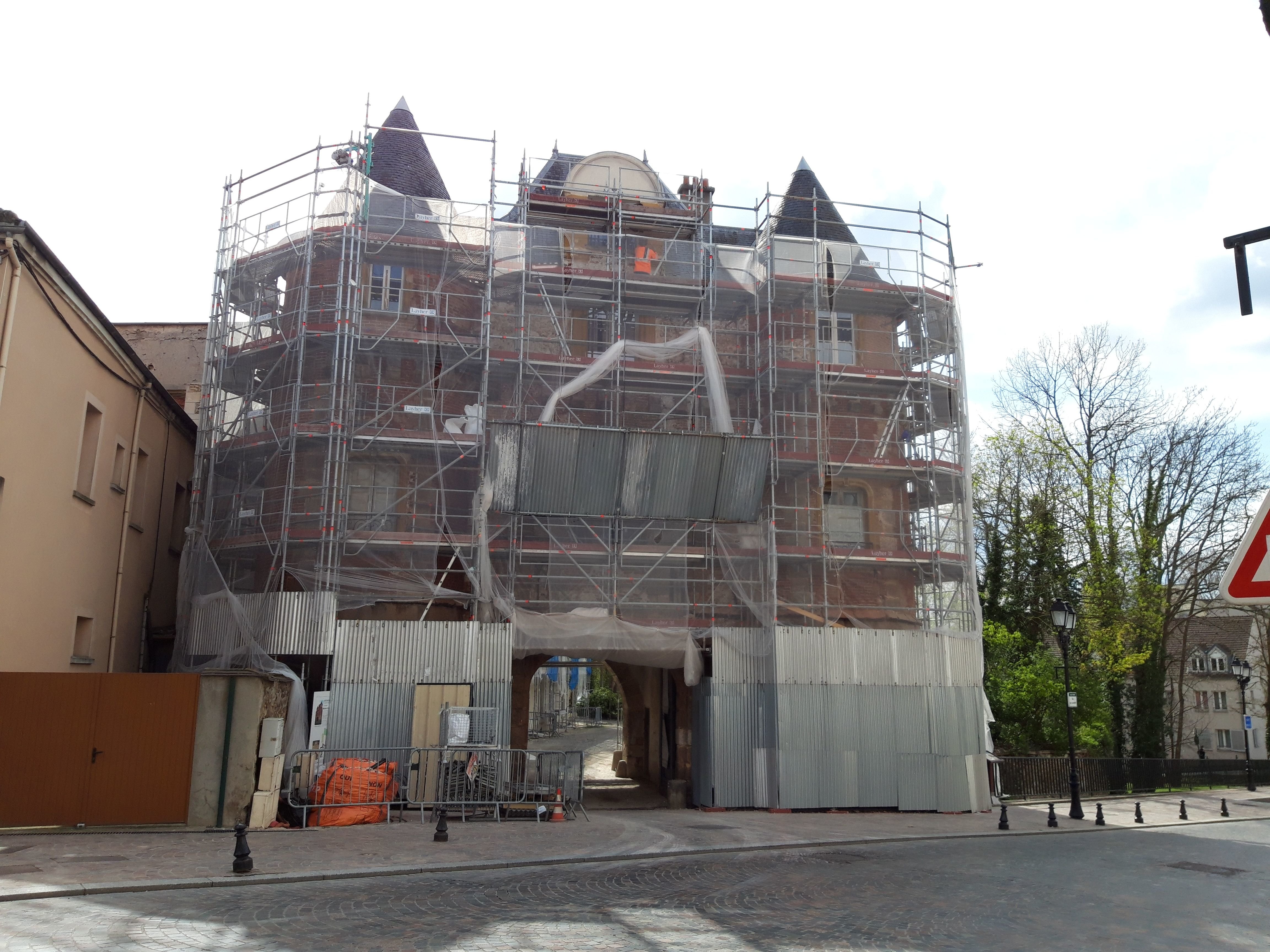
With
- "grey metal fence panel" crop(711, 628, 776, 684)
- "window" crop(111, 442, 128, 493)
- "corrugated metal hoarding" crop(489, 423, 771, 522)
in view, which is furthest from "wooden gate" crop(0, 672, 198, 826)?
"grey metal fence panel" crop(711, 628, 776, 684)

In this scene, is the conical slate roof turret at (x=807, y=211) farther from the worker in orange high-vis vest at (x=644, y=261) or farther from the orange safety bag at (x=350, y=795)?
the orange safety bag at (x=350, y=795)

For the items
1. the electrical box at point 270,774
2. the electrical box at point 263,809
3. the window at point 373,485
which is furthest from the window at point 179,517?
the electrical box at point 263,809

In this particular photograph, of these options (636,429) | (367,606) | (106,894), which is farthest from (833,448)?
(106,894)

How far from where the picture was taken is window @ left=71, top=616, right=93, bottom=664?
19.7 metres

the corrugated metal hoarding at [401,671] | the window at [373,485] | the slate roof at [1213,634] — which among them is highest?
the window at [373,485]

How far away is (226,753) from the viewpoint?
50.8 ft

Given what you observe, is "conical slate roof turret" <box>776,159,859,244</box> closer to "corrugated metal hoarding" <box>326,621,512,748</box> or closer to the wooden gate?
"corrugated metal hoarding" <box>326,621,512,748</box>

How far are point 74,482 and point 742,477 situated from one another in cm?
1346

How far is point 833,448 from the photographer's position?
983 inches

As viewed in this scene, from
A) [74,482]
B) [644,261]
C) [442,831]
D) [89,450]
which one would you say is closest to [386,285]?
[644,261]

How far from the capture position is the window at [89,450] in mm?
19578

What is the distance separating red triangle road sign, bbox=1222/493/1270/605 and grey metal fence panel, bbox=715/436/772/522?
17996 mm

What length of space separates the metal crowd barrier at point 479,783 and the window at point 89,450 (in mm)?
8376

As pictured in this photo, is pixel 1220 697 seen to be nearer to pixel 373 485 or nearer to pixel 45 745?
pixel 373 485
